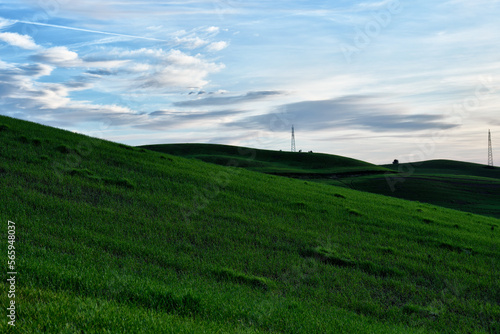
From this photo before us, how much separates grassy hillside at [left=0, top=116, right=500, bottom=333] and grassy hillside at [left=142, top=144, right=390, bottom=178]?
60231 mm

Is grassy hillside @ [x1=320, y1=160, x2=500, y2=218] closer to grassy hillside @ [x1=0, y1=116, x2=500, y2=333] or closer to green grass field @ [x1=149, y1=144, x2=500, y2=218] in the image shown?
green grass field @ [x1=149, y1=144, x2=500, y2=218]

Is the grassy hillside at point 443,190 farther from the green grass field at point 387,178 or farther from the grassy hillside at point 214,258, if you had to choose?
the grassy hillside at point 214,258

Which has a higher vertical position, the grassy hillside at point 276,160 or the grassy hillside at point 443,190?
the grassy hillside at point 276,160

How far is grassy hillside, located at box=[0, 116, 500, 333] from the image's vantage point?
27.7 ft

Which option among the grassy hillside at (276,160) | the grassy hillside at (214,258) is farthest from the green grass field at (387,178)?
the grassy hillside at (214,258)

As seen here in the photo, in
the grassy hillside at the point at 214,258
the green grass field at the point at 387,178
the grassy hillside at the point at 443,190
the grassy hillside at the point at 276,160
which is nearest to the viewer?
the grassy hillside at the point at 214,258

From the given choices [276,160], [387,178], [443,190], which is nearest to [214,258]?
[443,190]

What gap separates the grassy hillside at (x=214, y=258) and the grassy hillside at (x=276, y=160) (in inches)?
2371

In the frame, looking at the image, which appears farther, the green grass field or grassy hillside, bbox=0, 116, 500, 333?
the green grass field

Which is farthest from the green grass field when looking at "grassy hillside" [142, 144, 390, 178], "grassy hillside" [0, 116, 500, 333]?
"grassy hillside" [0, 116, 500, 333]

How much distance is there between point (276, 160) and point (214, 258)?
313 feet

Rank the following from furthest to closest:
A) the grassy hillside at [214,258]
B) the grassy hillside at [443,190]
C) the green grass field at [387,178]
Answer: the green grass field at [387,178], the grassy hillside at [443,190], the grassy hillside at [214,258]

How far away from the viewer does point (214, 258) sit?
1332 centimetres

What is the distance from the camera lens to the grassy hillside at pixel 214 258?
8445 millimetres
